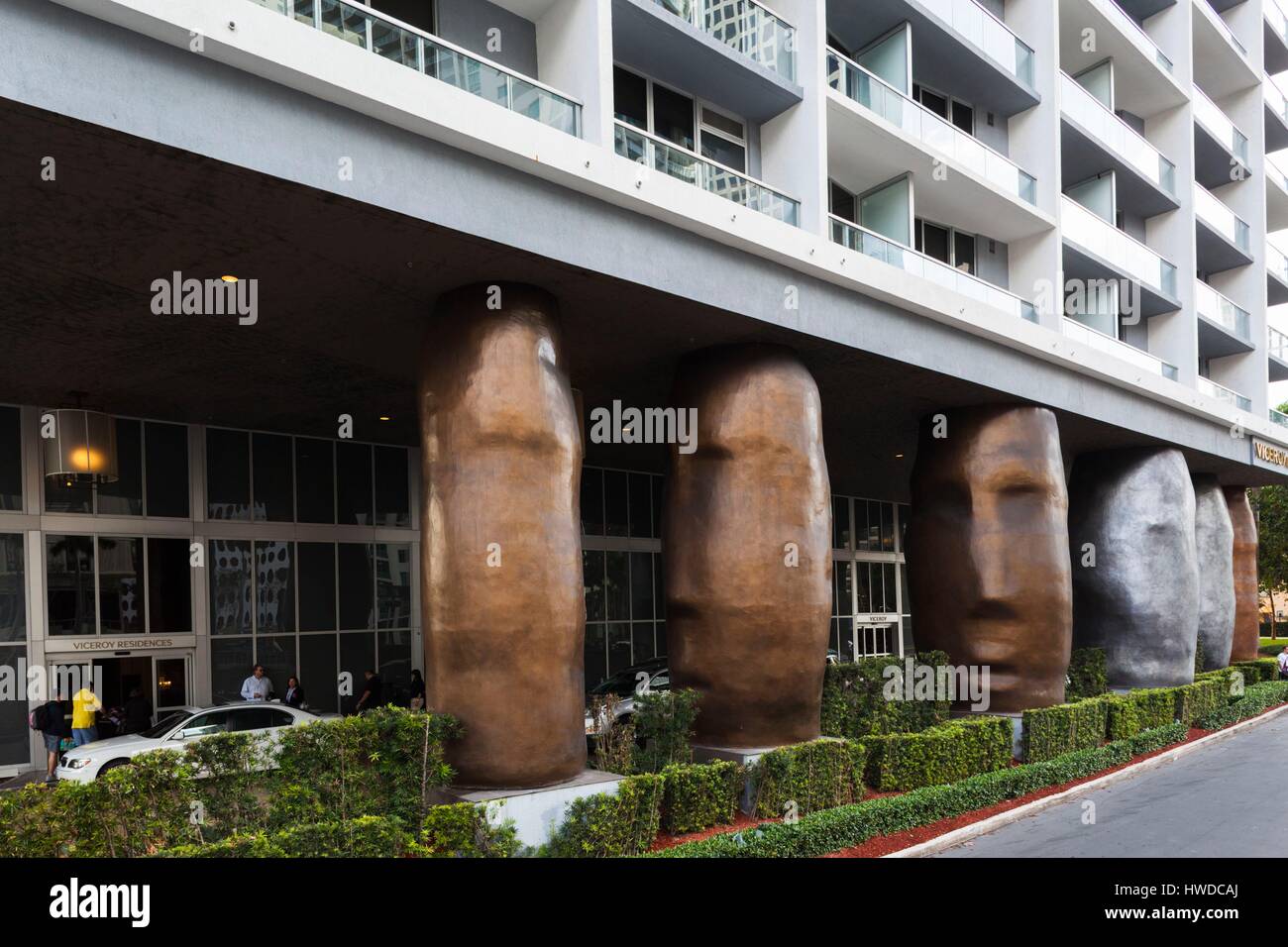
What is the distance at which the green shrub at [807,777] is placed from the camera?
12461 millimetres

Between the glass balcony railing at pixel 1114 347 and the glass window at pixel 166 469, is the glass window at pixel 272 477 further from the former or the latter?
the glass balcony railing at pixel 1114 347

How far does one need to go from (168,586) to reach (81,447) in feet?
11.0

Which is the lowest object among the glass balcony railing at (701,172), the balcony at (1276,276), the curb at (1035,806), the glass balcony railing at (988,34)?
the curb at (1035,806)

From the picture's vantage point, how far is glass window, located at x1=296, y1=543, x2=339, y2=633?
20766 millimetres

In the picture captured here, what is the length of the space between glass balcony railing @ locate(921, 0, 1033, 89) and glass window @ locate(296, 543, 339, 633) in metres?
→ 15.5

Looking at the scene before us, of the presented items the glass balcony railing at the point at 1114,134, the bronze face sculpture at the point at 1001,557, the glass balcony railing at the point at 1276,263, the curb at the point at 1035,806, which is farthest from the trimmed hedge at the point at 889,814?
the glass balcony railing at the point at 1276,263

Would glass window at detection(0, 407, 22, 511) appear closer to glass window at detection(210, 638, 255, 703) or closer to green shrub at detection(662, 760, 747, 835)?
glass window at detection(210, 638, 255, 703)

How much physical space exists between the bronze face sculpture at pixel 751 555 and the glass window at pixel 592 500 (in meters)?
12.1

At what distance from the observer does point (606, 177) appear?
11125mm

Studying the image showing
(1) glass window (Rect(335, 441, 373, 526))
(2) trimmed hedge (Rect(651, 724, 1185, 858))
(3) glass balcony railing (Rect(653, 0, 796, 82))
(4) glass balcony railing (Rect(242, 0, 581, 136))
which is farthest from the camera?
(1) glass window (Rect(335, 441, 373, 526))

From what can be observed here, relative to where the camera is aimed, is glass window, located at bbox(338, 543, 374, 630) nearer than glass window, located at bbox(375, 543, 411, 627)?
Yes

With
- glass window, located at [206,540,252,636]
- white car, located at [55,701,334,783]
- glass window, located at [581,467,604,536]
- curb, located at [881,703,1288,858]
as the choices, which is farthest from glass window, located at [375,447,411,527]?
curb, located at [881,703,1288,858]

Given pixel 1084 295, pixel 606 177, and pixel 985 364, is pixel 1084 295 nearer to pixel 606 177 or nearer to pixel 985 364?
pixel 985 364

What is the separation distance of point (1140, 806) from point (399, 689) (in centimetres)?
1425
